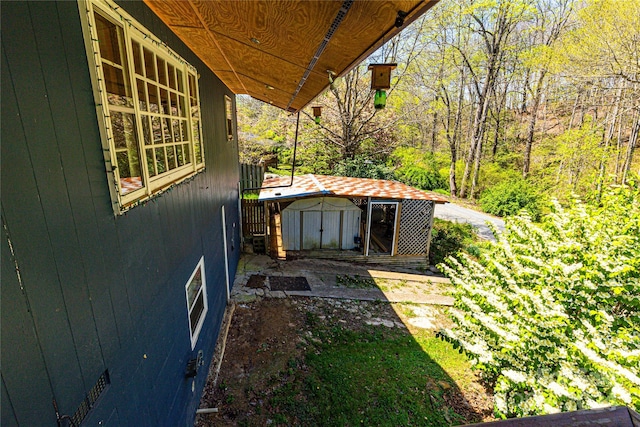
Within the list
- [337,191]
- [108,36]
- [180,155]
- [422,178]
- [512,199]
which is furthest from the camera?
[422,178]

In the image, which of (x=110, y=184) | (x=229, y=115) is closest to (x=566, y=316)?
(x=110, y=184)

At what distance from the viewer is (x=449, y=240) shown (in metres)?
12.2

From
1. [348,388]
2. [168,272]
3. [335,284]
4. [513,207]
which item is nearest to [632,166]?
[513,207]

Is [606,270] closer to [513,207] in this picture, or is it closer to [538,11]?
[513,207]

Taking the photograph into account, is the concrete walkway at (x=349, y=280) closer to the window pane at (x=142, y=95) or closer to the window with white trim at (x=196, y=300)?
the window with white trim at (x=196, y=300)

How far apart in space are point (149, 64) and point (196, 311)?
3.11 metres

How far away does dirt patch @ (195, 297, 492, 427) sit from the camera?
167 inches

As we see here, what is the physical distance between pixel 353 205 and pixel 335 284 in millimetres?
3115

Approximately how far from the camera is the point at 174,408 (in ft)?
10.00

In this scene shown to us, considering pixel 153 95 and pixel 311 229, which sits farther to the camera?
pixel 311 229

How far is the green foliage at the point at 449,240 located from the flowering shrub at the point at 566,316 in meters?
6.38

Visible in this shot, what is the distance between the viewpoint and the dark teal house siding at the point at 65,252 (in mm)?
1127

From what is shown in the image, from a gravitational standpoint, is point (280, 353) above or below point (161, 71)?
below

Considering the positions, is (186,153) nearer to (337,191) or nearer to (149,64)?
(149,64)
